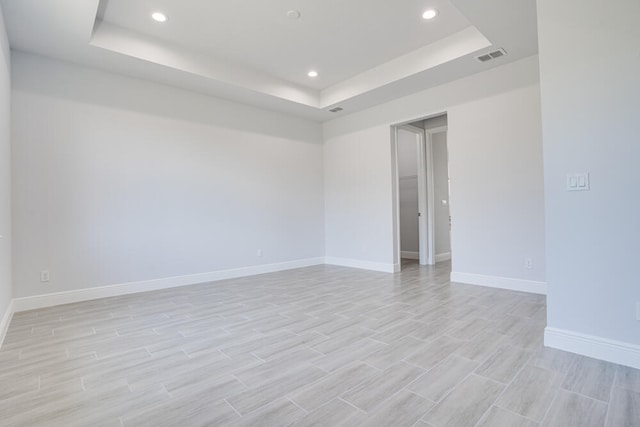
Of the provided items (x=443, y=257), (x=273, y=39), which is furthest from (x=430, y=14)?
(x=443, y=257)

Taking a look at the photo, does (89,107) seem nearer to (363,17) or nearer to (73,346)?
(73,346)

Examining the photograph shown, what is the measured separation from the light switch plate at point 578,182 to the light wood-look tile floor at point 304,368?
45.2 inches

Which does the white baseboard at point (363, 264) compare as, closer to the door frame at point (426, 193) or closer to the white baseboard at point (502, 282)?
the door frame at point (426, 193)

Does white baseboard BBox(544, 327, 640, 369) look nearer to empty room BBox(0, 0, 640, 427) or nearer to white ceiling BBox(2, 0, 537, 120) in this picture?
empty room BBox(0, 0, 640, 427)

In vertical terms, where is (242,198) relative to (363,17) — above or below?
below

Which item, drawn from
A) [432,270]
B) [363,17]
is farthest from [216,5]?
[432,270]

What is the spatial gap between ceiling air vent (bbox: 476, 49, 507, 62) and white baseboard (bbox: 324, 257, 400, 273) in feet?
10.5

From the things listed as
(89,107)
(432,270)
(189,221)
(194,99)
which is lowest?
(432,270)

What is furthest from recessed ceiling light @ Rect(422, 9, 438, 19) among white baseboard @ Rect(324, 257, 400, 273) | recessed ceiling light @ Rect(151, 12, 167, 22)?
white baseboard @ Rect(324, 257, 400, 273)

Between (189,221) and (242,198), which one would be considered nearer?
(189,221)

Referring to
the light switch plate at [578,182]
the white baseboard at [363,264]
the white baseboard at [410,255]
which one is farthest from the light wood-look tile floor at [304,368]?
the white baseboard at [410,255]

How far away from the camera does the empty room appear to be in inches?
73.5

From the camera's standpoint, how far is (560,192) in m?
2.26

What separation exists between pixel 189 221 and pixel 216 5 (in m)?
2.80
